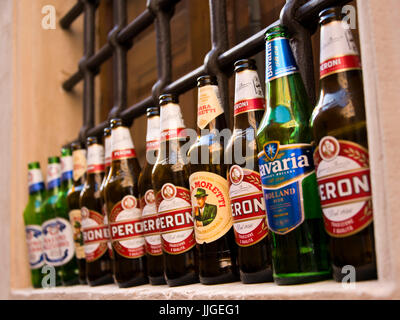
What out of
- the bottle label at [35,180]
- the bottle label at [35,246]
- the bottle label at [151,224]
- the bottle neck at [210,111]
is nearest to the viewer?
the bottle neck at [210,111]

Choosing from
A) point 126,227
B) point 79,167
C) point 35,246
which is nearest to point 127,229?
point 126,227

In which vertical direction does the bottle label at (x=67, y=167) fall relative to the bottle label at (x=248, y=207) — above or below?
above

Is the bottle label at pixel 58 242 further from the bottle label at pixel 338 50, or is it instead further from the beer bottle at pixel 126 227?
the bottle label at pixel 338 50

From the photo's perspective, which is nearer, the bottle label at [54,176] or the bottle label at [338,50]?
the bottle label at [338,50]

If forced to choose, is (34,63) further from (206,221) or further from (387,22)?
(387,22)

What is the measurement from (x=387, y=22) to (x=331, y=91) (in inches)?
4.6

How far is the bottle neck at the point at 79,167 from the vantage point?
135cm

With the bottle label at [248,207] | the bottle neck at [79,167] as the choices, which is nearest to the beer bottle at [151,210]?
the bottle label at [248,207]

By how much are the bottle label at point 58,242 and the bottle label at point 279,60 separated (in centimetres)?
82

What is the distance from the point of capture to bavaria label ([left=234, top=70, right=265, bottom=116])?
0.81 meters

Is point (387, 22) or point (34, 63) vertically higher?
point (34, 63)

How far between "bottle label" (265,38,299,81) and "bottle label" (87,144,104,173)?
2.13 ft
